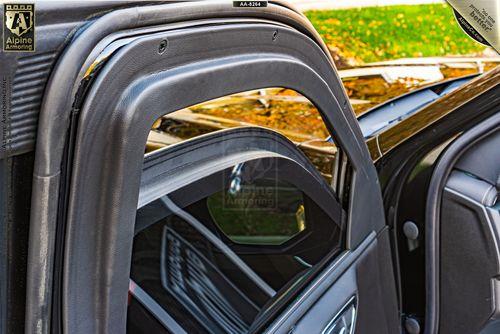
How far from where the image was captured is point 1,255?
37.6 inches

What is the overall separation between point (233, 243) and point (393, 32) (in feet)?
29.8

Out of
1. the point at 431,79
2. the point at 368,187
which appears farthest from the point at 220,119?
the point at 431,79

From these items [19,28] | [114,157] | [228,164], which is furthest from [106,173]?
[228,164]

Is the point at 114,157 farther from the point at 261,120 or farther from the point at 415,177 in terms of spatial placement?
the point at 415,177

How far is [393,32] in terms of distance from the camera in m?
10.1

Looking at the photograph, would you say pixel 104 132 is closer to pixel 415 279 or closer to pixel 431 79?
pixel 415 279

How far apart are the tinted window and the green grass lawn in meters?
7.54

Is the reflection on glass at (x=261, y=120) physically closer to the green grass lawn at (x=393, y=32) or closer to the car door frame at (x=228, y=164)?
the car door frame at (x=228, y=164)

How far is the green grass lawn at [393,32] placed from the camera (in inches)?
375

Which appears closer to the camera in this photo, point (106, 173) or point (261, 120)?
point (106, 173)

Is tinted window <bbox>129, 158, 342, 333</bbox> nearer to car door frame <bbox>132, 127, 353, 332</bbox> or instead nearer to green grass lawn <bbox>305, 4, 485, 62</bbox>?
car door frame <bbox>132, 127, 353, 332</bbox>

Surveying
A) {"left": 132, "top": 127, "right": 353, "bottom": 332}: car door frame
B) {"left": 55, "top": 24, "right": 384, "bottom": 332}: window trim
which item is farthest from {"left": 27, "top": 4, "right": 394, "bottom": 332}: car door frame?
{"left": 132, "top": 127, "right": 353, "bottom": 332}: car door frame

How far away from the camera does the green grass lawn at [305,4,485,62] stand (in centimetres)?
953

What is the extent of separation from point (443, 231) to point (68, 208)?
6.57 ft
